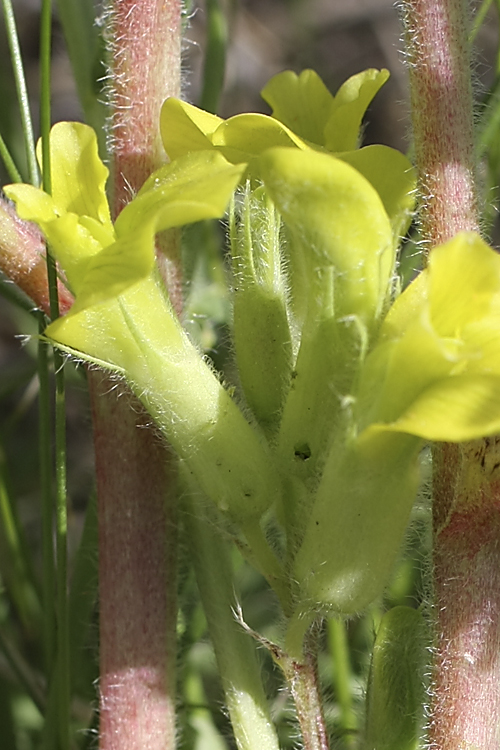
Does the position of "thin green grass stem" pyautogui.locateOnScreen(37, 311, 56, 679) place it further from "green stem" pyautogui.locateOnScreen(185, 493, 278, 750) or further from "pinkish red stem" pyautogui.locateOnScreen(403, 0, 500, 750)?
"pinkish red stem" pyautogui.locateOnScreen(403, 0, 500, 750)

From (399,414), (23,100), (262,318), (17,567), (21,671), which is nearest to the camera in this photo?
(399,414)

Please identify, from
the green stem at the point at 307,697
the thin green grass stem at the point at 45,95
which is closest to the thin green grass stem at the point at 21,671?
the green stem at the point at 307,697

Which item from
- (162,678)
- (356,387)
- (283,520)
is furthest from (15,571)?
(356,387)

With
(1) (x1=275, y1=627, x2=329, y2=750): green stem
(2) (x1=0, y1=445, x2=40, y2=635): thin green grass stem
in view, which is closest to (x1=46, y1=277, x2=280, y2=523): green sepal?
Answer: (1) (x1=275, y1=627, x2=329, y2=750): green stem

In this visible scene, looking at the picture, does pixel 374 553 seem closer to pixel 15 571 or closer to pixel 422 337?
pixel 422 337

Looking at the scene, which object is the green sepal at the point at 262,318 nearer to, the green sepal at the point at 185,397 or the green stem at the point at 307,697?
the green sepal at the point at 185,397

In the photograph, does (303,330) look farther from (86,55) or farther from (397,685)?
(86,55)

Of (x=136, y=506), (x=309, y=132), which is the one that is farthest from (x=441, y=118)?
(x=136, y=506)
